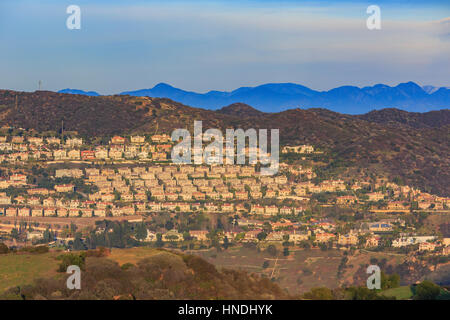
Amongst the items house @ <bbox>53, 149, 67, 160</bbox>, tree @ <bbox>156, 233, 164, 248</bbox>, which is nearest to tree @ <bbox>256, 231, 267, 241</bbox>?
tree @ <bbox>156, 233, 164, 248</bbox>

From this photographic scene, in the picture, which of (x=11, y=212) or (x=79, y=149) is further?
(x=79, y=149)

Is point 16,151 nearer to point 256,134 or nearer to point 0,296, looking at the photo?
point 256,134

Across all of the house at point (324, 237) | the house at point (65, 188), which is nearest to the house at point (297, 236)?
the house at point (324, 237)

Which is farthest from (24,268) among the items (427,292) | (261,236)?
(261,236)

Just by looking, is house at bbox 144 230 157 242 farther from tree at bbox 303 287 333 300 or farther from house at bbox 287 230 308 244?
tree at bbox 303 287 333 300

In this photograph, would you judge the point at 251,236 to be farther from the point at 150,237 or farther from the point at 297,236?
the point at 150,237
